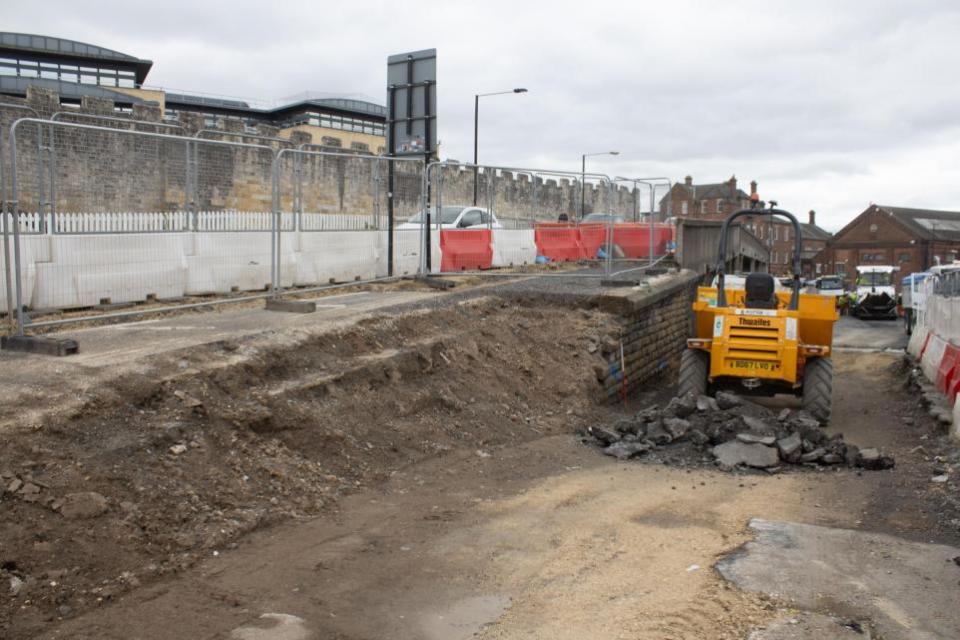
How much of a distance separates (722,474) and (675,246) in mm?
14357

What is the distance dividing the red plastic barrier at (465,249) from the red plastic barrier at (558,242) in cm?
247

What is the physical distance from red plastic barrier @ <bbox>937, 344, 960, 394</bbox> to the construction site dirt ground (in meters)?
2.14

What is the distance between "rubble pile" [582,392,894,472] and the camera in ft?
27.9

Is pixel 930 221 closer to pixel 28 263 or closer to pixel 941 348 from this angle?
pixel 941 348

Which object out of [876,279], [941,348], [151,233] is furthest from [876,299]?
[151,233]

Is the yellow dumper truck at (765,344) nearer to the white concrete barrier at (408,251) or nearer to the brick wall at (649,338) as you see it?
the brick wall at (649,338)

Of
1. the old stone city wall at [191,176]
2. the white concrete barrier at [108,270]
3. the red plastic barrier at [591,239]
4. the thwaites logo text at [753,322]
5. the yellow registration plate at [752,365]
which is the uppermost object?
the old stone city wall at [191,176]

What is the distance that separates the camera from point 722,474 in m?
8.19

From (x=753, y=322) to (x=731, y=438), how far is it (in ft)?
7.89

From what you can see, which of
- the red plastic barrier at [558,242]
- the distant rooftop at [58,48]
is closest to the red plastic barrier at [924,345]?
the red plastic barrier at [558,242]

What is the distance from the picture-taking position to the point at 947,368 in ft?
39.8

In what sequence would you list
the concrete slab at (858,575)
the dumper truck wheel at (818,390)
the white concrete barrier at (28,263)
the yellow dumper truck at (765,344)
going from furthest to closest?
the dumper truck wheel at (818,390) → the yellow dumper truck at (765,344) → the white concrete barrier at (28,263) → the concrete slab at (858,575)

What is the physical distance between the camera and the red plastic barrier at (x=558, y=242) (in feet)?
66.6

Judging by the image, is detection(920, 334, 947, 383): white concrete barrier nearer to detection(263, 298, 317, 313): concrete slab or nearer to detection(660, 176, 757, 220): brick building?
detection(263, 298, 317, 313): concrete slab
